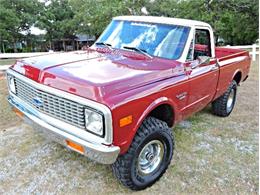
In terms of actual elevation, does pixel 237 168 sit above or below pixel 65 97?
below

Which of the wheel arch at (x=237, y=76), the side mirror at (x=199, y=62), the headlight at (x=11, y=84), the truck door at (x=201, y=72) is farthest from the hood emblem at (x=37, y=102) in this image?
the wheel arch at (x=237, y=76)

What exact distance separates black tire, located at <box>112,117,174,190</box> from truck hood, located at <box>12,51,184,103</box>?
1.71 feet

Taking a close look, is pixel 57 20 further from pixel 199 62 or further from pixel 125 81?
pixel 125 81

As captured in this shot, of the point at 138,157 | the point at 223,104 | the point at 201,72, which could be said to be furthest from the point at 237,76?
the point at 138,157

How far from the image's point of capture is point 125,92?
272 cm

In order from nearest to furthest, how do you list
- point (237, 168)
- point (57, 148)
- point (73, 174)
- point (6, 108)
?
point (73, 174) → point (237, 168) → point (57, 148) → point (6, 108)

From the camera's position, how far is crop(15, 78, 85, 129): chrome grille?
8.77 ft

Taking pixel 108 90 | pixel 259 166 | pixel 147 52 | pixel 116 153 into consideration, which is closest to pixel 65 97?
pixel 108 90

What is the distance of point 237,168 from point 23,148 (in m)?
3.08

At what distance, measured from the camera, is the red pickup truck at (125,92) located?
2.61 m

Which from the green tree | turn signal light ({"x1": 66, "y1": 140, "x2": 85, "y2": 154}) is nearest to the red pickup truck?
turn signal light ({"x1": 66, "y1": 140, "x2": 85, "y2": 154})

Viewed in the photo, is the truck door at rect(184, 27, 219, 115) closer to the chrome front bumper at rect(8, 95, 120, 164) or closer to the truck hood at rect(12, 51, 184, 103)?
the truck hood at rect(12, 51, 184, 103)

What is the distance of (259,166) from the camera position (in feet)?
12.3

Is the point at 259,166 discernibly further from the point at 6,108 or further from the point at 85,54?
the point at 6,108
